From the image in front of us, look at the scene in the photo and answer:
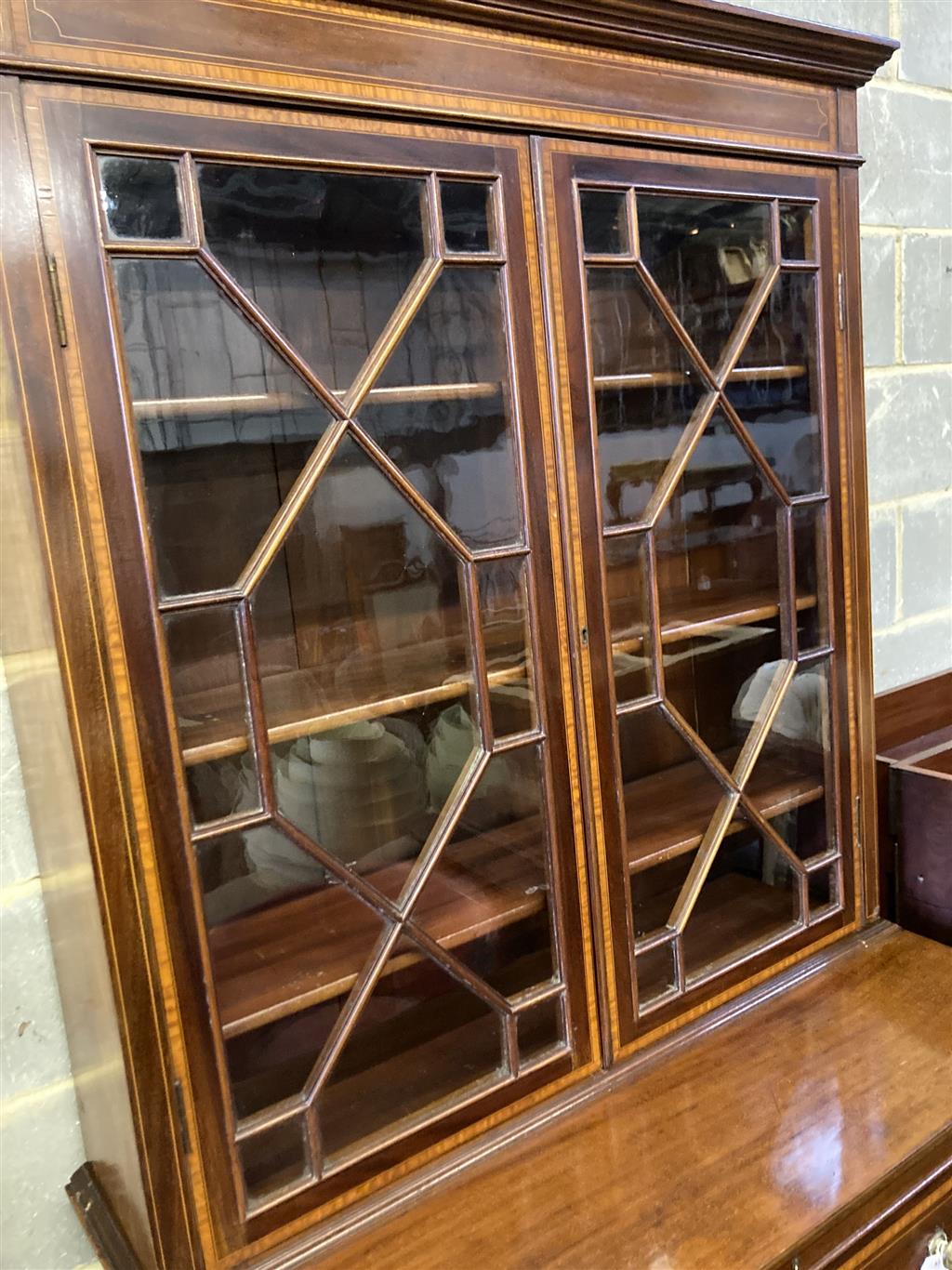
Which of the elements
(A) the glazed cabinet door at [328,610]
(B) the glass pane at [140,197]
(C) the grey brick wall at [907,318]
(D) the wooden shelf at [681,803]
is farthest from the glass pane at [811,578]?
(B) the glass pane at [140,197]

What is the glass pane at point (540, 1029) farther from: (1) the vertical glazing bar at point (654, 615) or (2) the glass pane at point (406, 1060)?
(1) the vertical glazing bar at point (654, 615)

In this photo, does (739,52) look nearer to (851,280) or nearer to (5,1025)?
(851,280)

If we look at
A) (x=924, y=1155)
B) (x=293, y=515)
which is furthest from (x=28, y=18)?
(x=924, y=1155)

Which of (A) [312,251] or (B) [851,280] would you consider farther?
(B) [851,280]

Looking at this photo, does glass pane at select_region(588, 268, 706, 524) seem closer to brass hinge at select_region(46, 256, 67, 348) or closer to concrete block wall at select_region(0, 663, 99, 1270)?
brass hinge at select_region(46, 256, 67, 348)

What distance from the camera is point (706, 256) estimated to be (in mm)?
1024

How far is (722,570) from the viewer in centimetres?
112

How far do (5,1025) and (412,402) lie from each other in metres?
0.77

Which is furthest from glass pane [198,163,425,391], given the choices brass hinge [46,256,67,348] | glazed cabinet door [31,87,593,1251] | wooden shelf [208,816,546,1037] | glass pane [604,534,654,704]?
wooden shelf [208,816,546,1037]

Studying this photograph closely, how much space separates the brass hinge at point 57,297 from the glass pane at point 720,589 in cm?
61

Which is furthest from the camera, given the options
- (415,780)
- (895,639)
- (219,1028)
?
(895,639)

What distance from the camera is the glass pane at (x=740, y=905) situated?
1.11 m

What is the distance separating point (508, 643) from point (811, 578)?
18.0 inches

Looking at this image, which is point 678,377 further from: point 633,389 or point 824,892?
point 824,892
